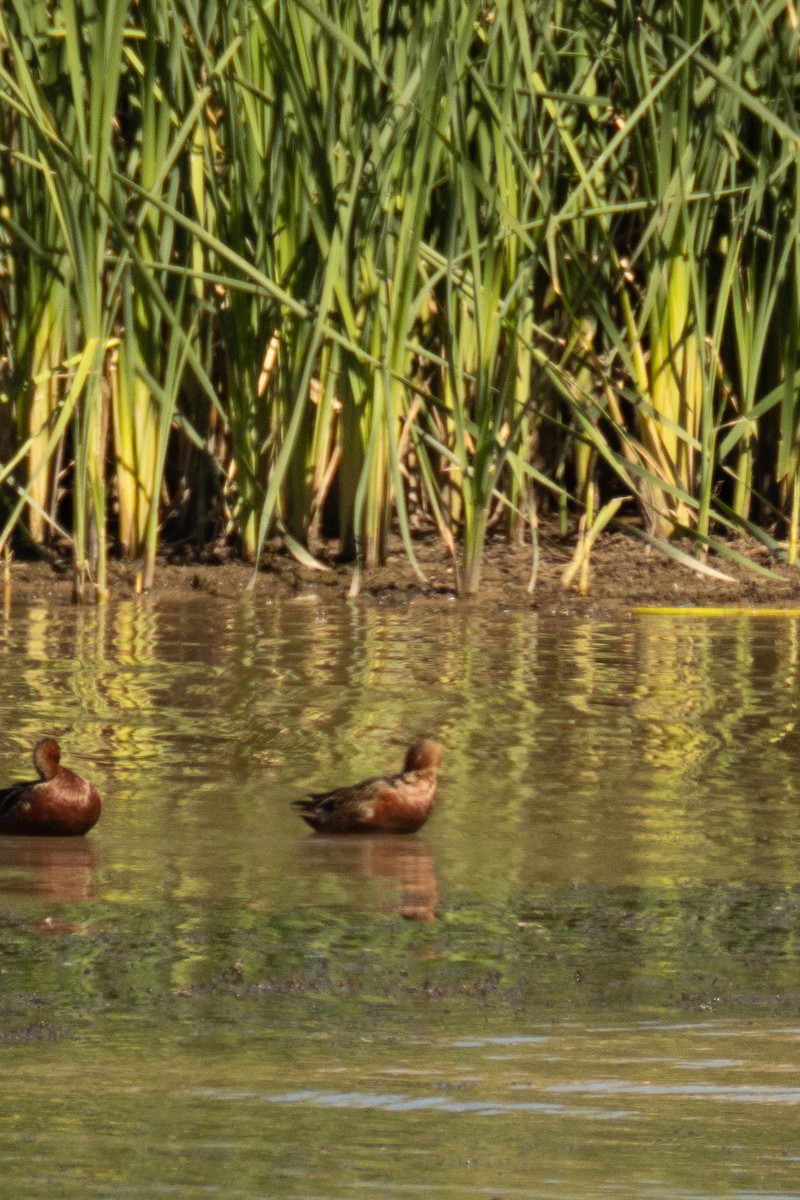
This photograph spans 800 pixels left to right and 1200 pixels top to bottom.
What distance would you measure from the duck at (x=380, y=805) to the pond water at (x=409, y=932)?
43 mm

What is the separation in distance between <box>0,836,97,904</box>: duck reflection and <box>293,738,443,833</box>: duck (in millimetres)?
445

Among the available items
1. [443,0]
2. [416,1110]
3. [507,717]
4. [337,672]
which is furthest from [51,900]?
[443,0]

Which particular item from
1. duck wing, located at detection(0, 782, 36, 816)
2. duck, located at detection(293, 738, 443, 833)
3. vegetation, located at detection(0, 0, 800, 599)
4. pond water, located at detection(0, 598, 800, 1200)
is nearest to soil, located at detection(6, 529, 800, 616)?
vegetation, located at detection(0, 0, 800, 599)

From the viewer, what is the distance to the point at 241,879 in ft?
12.6

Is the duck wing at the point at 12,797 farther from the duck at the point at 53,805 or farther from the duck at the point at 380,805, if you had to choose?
the duck at the point at 380,805

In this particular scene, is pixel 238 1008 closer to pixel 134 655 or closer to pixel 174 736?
pixel 174 736

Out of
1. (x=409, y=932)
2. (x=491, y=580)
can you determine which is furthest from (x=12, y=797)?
(x=491, y=580)

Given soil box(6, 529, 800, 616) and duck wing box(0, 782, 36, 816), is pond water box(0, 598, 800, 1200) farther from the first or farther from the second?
soil box(6, 529, 800, 616)

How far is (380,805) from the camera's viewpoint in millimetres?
4172

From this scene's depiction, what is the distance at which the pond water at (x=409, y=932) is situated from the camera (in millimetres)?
2367

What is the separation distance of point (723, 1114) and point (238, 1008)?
2.49 feet

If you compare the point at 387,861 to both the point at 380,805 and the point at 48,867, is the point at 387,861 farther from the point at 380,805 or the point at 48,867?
the point at 48,867

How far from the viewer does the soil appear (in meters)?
7.44

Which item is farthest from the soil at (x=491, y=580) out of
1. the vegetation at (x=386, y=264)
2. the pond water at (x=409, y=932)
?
the pond water at (x=409, y=932)
